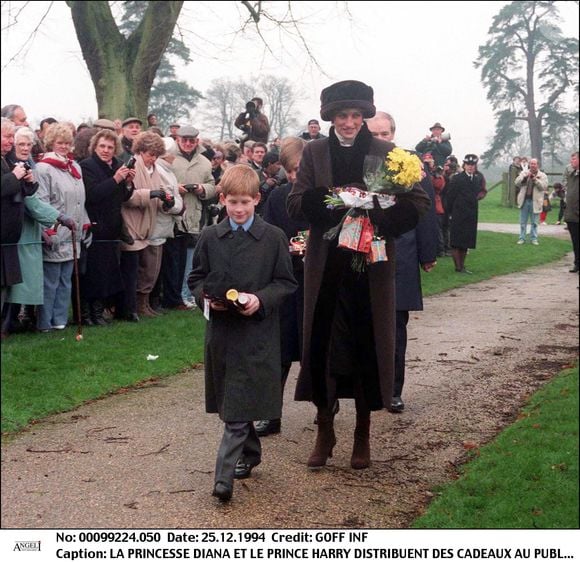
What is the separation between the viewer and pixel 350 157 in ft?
18.0

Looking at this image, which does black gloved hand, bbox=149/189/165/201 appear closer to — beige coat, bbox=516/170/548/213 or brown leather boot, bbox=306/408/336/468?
brown leather boot, bbox=306/408/336/468

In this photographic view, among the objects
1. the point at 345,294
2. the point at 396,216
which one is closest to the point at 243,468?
the point at 345,294

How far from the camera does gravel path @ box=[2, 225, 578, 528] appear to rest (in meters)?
4.70

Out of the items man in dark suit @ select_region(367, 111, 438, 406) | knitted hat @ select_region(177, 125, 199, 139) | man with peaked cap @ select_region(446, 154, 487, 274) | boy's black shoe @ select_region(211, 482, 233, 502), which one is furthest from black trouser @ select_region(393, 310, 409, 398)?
man with peaked cap @ select_region(446, 154, 487, 274)

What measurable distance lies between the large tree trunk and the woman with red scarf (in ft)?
24.9

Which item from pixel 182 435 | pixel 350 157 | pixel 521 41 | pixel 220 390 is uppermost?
pixel 521 41

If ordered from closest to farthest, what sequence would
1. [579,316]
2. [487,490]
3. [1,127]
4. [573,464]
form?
1. [487,490]
2. [573,464]
3. [1,127]
4. [579,316]

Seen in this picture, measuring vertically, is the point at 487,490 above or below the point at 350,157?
below

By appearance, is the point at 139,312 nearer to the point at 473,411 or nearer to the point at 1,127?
the point at 1,127

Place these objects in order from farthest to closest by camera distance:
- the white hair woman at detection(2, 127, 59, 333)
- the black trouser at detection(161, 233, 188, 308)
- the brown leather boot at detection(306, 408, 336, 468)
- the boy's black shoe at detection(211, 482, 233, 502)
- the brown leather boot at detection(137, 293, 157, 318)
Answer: the black trouser at detection(161, 233, 188, 308), the brown leather boot at detection(137, 293, 157, 318), the white hair woman at detection(2, 127, 59, 333), the brown leather boot at detection(306, 408, 336, 468), the boy's black shoe at detection(211, 482, 233, 502)

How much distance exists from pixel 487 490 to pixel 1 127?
561 centimetres

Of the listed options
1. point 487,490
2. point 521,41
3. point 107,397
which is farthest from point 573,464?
point 521,41

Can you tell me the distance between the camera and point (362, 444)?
555cm

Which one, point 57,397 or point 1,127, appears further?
point 1,127
